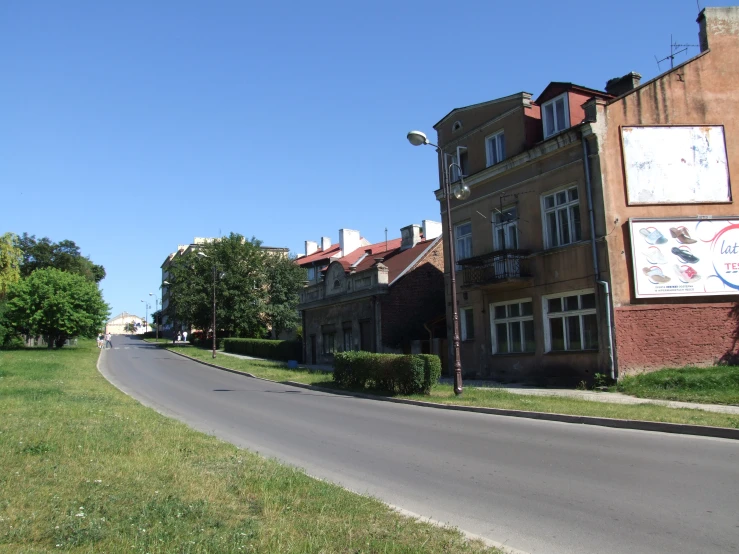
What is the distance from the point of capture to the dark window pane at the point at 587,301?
19984 millimetres

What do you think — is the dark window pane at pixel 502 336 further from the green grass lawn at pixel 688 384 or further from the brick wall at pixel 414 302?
the brick wall at pixel 414 302

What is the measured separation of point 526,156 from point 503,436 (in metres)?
13.6

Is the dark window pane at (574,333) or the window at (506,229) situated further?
the window at (506,229)

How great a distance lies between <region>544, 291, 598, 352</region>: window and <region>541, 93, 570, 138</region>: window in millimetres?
5962

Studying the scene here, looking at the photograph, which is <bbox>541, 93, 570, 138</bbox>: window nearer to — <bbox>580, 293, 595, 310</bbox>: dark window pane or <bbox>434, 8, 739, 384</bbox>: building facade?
<bbox>434, 8, 739, 384</bbox>: building facade

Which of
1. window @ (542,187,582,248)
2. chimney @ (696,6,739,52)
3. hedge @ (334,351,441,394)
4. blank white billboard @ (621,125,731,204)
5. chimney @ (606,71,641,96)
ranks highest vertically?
chimney @ (696,6,739,52)

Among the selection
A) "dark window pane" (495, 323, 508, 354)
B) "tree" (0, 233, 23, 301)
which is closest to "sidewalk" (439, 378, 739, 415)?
"dark window pane" (495, 323, 508, 354)

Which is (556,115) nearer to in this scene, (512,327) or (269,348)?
(512,327)

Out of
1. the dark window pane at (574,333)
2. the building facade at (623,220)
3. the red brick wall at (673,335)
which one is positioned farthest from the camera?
the dark window pane at (574,333)

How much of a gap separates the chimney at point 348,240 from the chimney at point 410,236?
15521 millimetres

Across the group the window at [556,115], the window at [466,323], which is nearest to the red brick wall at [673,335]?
the window at [556,115]

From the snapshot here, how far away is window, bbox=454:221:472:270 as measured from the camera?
2588 centimetres

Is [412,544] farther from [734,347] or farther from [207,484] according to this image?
[734,347]

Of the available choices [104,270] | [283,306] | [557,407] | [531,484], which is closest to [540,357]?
[557,407]
